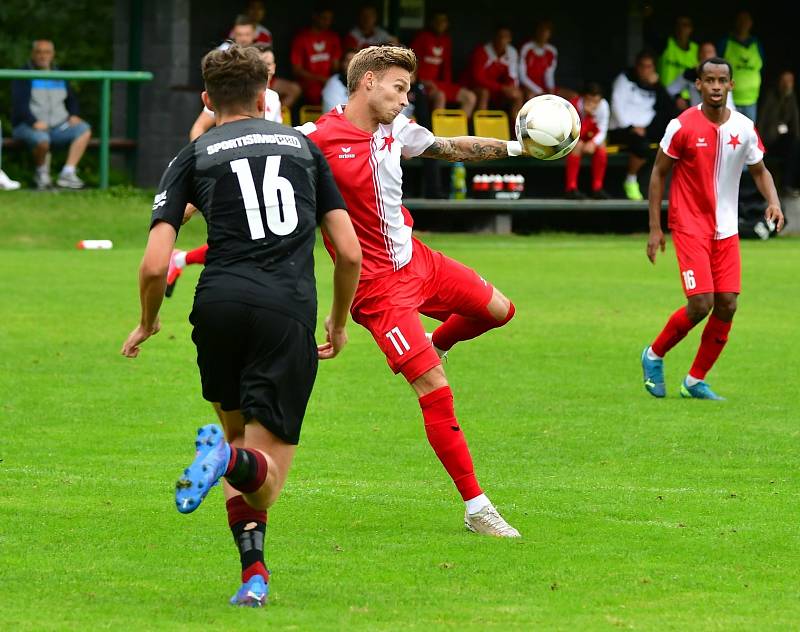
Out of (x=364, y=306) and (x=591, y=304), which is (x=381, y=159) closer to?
(x=364, y=306)

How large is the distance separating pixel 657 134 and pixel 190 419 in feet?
55.2

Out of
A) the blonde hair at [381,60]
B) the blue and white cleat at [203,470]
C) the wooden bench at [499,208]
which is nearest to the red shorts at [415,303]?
the blonde hair at [381,60]

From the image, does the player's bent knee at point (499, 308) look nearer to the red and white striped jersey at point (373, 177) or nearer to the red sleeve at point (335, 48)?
the red and white striped jersey at point (373, 177)

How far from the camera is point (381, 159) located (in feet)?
24.8

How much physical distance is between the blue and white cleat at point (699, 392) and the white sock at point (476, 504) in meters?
4.48

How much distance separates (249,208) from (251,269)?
21 centimetres

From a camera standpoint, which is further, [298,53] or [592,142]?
[592,142]

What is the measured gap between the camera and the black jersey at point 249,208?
18.4 ft

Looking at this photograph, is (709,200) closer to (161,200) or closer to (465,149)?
(465,149)

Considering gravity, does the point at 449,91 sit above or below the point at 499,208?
above

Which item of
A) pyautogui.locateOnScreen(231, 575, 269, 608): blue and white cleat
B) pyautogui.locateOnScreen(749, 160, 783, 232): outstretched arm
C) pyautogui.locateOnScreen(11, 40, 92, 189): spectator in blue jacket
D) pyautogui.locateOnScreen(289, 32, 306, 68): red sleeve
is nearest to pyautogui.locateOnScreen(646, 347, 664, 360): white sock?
pyautogui.locateOnScreen(749, 160, 783, 232): outstretched arm

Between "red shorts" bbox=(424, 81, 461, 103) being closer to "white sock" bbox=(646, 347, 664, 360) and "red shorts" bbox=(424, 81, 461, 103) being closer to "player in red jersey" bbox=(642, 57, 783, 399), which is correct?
"player in red jersey" bbox=(642, 57, 783, 399)

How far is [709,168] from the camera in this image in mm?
11000

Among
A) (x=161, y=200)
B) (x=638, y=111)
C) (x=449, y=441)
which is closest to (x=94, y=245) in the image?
(x=638, y=111)
